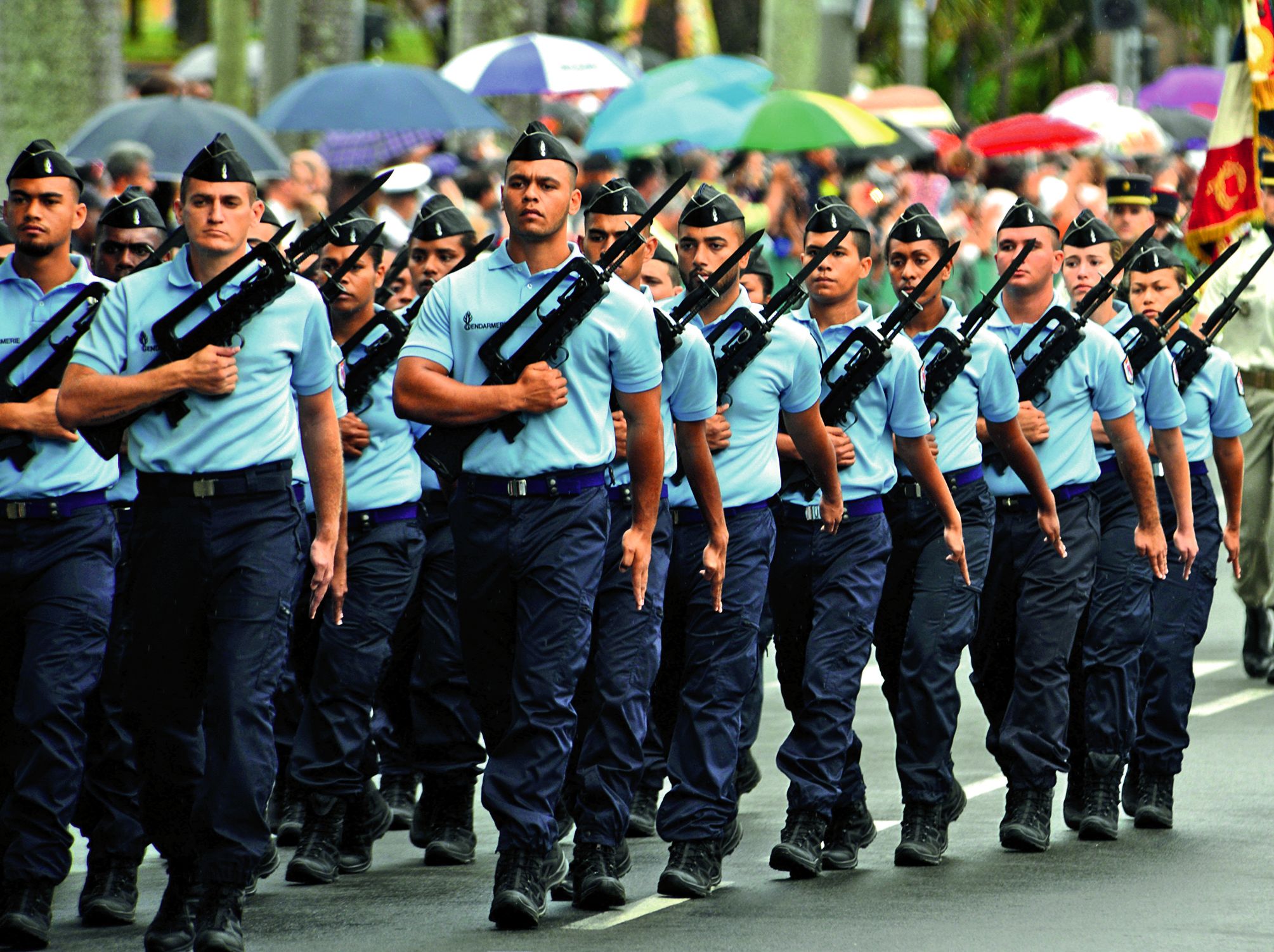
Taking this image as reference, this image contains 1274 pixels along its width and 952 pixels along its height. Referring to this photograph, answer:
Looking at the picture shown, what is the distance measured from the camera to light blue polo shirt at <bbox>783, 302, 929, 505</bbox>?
347 inches

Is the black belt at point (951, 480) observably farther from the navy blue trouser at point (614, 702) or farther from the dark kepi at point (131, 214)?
A: the dark kepi at point (131, 214)

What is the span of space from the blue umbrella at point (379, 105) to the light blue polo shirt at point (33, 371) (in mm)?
8527

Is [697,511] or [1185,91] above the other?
[1185,91]

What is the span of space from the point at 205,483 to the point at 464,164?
50.6ft

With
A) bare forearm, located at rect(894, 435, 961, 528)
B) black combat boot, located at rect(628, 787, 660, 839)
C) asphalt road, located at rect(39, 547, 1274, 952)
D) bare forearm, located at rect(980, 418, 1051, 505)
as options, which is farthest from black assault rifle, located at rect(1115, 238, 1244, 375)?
black combat boot, located at rect(628, 787, 660, 839)

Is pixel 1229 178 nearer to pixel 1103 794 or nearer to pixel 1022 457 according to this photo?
pixel 1022 457

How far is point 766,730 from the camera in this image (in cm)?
1172

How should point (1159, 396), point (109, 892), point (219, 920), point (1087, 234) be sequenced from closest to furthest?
1. point (219, 920)
2. point (109, 892)
3. point (1159, 396)
4. point (1087, 234)

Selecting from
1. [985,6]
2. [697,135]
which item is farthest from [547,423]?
[985,6]

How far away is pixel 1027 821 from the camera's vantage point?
8.93m

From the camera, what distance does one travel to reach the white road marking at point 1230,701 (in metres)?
11.9

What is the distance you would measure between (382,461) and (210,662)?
2.00m

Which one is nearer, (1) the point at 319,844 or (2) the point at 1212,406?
(1) the point at 319,844

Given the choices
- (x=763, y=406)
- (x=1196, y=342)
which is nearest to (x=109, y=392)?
(x=763, y=406)
